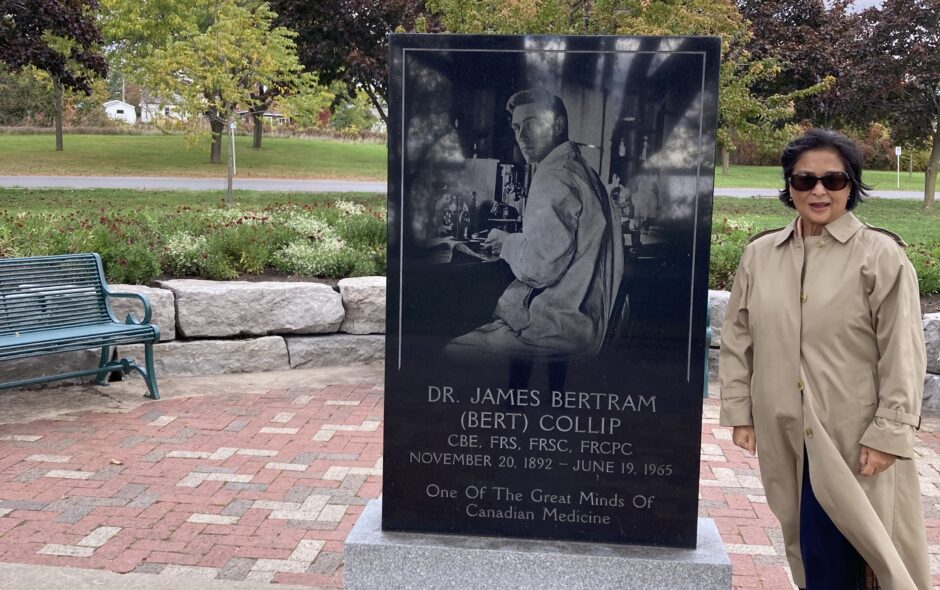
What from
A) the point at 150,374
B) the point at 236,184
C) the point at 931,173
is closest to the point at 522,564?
the point at 150,374

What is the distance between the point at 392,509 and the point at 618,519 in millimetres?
785

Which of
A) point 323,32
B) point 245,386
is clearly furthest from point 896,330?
point 323,32

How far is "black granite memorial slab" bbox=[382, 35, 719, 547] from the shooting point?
3.04 m

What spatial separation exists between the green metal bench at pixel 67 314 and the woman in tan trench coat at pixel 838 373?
4688 millimetres

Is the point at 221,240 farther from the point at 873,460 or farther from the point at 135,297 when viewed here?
the point at 873,460

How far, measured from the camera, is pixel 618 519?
3225 millimetres

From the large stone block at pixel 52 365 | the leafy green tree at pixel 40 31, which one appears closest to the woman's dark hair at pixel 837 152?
the large stone block at pixel 52 365

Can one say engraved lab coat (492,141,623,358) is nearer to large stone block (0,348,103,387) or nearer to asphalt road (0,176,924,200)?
large stone block (0,348,103,387)

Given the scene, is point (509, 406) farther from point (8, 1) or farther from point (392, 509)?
point (8, 1)

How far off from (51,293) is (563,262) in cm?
465

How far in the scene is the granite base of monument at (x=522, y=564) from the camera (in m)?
3.14

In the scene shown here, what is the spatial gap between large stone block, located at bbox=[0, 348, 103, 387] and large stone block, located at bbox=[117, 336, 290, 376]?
0.23m

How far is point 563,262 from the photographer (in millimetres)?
3125

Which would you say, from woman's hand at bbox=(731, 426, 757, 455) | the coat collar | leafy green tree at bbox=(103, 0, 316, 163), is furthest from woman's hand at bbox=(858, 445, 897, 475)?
leafy green tree at bbox=(103, 0, 316, 163)
